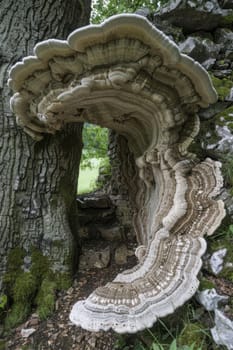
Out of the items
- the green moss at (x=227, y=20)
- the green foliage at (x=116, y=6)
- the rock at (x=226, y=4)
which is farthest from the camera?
the green foliage at (x=116, y=6)

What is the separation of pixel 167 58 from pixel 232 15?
2.40 m

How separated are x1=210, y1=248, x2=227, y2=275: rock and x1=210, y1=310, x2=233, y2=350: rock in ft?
1.02

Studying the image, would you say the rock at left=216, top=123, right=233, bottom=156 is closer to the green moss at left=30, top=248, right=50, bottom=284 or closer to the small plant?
the green moss at left=30, top=248, right=50, bottom=284

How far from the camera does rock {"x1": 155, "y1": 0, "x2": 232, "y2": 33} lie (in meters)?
3.12

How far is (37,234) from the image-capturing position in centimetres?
239

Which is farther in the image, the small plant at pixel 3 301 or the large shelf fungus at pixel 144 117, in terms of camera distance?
the small plant at pixel 3 301

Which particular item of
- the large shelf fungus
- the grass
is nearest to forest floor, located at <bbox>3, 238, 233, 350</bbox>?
the large shelf fungus

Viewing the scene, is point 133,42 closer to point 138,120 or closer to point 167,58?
point 167,58

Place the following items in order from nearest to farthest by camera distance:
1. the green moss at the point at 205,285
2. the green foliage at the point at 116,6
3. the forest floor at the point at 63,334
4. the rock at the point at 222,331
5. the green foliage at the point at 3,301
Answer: the rock at the point at 222,331 → the green moss at the point at 205,285 → the forest floor at the point at 63,334 → the green foliage at the point at 3,301 → the green foliage at the point at 116,6

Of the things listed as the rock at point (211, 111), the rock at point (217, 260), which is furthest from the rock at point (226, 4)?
the rock at point (217, 260)

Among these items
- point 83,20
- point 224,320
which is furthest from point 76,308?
point 83,20

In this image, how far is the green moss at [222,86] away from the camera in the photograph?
2605mm

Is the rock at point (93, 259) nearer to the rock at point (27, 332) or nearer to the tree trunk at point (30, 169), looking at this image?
the tree trunk at point (30, 169)

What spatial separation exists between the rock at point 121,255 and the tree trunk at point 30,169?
0.53 meters
